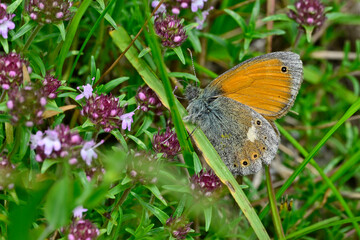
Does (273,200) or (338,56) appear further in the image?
(338,56)

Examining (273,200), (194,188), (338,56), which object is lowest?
(338,56)

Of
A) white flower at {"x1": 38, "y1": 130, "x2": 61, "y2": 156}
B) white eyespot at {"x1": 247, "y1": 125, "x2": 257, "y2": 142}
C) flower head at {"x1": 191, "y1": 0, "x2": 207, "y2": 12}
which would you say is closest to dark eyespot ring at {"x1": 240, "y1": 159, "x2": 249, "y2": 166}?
white eyespot at {"x1": 247, "y1": 125, "x2": 257, "y2": 142}

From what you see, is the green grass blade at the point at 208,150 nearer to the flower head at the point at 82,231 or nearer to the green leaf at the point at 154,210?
the green leaf at the point at 154,210

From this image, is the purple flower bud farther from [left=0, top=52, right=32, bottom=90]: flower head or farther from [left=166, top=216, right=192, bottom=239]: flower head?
[left=166, top=216, right=192, bottom=239]: flower head

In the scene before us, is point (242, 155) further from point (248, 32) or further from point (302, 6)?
point (302, 6)

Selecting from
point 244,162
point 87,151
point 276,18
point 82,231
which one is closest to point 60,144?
point 87,151

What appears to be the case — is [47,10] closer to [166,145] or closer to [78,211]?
[166,145]

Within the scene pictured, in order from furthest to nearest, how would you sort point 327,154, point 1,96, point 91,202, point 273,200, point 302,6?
point 327,154, point 302,6, point 273,200, point 1,96, point 91,202

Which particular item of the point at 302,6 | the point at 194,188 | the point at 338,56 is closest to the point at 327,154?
the point at 338,56
